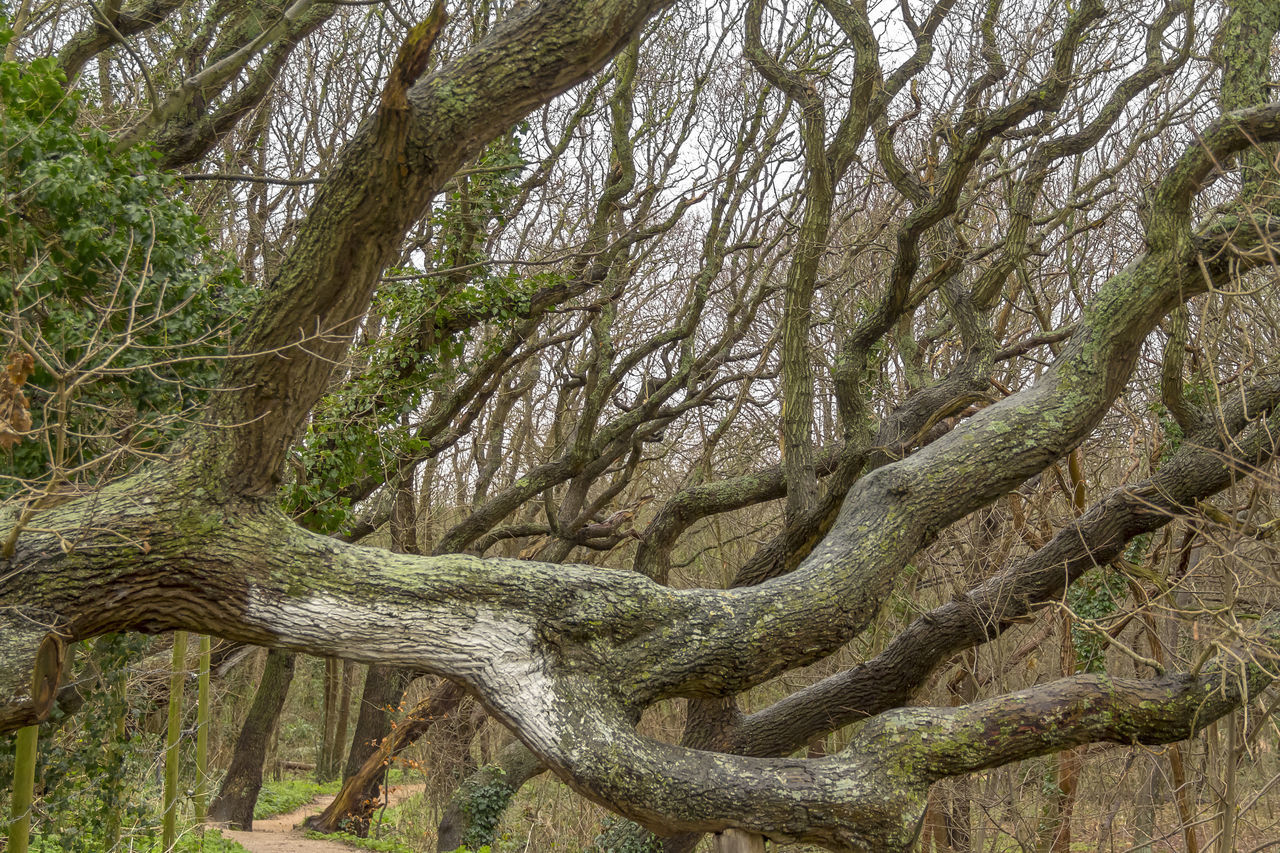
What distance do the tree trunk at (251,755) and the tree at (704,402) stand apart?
351cm

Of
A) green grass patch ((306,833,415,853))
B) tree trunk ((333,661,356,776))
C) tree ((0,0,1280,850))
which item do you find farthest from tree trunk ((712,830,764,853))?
tree trunk ((333,661,356,776))

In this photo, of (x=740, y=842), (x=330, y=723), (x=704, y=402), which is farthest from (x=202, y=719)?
(x=330, y=723)

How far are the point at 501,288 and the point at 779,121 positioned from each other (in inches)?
129

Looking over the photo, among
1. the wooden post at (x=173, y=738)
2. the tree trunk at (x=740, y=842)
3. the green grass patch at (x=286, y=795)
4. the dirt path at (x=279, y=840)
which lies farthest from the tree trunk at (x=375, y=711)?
the tree trunk at (x=740, y=842)

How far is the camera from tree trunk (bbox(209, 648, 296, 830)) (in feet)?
37.0

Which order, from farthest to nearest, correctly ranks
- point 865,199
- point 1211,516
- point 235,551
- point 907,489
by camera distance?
point 865,199, point 1211,516, point 907,489, point 235,551

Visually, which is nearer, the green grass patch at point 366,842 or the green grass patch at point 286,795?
the green grass patch at point 366,842

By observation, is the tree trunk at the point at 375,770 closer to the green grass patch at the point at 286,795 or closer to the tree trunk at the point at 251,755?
the tree trunk at the point at 251,755

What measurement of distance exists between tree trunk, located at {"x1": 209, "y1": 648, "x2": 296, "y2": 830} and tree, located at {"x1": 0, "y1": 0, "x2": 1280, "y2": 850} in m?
3.51

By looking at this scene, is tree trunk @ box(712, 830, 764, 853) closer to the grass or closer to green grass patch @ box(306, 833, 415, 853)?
the grass

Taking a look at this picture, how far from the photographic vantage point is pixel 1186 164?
4.64 metres

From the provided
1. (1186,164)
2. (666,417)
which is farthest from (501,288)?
(1186,164)

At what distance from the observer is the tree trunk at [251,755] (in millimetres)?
11273

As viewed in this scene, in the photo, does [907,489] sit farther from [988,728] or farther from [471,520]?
[471,520]
